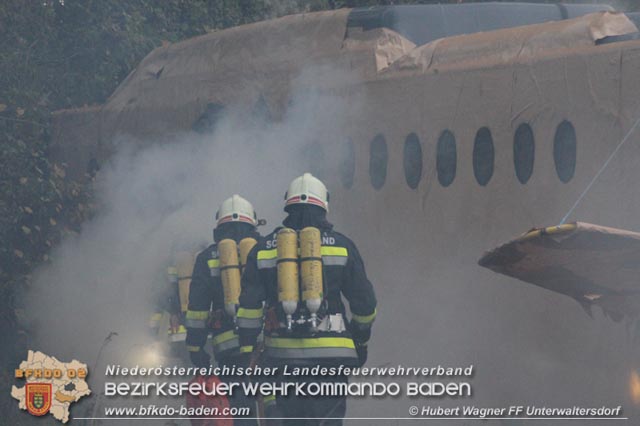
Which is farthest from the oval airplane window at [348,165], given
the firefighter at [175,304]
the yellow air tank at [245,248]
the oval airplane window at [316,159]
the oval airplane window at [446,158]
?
the yellow air tank at [245,248]

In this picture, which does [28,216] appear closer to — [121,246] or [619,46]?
[121,246]

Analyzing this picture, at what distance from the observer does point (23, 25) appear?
1606cm

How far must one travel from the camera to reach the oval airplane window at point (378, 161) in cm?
1030

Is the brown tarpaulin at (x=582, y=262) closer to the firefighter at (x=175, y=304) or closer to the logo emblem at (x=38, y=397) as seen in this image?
the firefighter at (x=175, y=304)

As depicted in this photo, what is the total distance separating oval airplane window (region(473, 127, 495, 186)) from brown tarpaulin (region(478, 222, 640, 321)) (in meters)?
2.01

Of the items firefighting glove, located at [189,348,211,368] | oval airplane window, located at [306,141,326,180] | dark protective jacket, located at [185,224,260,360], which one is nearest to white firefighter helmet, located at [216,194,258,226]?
dark protective jacket, located at [185,224,260,360]

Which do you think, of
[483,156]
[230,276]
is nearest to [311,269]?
[230,276]

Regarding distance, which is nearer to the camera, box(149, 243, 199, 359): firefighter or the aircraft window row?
the aircraft window row

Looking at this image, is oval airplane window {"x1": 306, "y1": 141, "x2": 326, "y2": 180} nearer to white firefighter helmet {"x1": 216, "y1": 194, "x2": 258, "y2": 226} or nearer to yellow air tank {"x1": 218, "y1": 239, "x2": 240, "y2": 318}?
white firefighter helmet {"x1": 216, "y1": 194, "x2": 258, "y2": 226}

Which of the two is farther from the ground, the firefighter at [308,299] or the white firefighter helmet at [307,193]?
the white firefighter helmet at [307,193]

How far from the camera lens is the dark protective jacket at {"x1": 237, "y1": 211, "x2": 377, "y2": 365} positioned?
732 centimetres

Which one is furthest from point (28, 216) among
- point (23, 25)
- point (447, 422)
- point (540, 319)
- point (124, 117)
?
point (540, 319)

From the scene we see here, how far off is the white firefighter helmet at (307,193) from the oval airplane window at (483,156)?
1773 mm

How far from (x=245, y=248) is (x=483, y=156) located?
2.11m
